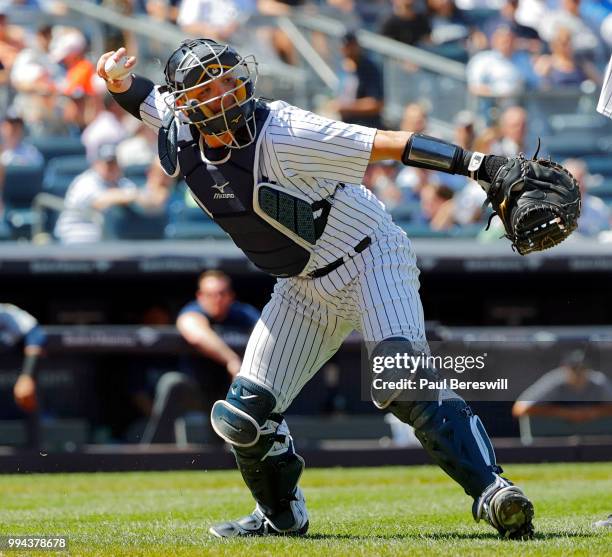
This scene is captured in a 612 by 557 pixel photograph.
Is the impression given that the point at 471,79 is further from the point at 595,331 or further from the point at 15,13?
the point at 15,13

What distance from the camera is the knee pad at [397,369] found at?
4.23 meters

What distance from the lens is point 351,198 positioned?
4.63 metres

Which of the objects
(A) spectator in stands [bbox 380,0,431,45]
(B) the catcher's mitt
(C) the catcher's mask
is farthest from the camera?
(A) spectator in stands [bbox 380,0,431,45]

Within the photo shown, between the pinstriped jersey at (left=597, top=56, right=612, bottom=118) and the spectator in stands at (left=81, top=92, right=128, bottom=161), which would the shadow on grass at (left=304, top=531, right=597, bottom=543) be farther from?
the spectator in stands at (left=81, top=92, right=128, bottom=161)

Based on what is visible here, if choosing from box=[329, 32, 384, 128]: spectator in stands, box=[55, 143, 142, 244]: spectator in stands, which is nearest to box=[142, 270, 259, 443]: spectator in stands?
box=[55, 143, 142, 244]: spectator in stands

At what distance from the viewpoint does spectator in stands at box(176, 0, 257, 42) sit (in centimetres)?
1134

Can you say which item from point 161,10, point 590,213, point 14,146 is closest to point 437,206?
point 590,213

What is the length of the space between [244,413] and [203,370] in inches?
166

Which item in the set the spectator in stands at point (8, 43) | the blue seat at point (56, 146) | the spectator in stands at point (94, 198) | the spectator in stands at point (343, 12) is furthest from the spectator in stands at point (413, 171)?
the spectator in stands at point (8, 43)

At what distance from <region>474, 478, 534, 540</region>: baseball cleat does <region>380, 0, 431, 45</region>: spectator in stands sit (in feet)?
26.9

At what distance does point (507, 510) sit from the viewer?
411 cm

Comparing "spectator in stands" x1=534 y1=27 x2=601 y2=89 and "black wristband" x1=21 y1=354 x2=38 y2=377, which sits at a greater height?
"spectator in stands" x1=534 y1=27 x2=601 y2=89

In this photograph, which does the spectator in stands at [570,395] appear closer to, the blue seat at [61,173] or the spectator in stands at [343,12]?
the blue seat at [61,173]

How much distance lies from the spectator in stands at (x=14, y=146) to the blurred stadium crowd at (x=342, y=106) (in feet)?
0.04
